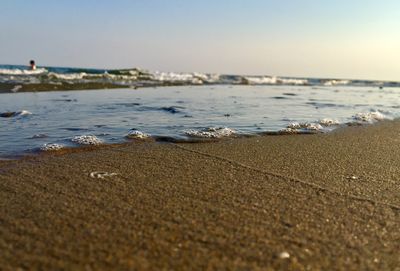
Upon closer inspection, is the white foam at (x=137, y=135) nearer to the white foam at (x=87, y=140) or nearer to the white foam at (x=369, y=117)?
the white foam at (x=87, y=140)

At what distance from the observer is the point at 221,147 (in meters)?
4.46

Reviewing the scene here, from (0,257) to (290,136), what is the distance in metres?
4.26

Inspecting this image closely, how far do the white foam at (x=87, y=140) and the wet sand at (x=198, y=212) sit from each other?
0.36 m

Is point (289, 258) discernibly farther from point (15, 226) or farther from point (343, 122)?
point (343, 122)

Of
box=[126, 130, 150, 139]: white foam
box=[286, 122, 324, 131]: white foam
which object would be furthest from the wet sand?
box=[286, 122, 324, 131]: white foam

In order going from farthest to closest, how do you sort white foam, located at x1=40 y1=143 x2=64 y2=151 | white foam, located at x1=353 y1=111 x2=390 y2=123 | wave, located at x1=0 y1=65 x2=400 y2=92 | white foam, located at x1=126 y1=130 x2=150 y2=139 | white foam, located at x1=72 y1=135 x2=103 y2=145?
1. wave, located at x1=0 y1=65 x2=400 y2=92
2. white foam, located at x1=353 y1=111 x2=390 y2=123
3. white foam, located at x1=126 y1=130 x2=150 y2=139
4. white foam, located at x1=72 y1=135 x2=103 y2=145
5. white foam, located at x1=40 y1=143 x2=64 y2=151

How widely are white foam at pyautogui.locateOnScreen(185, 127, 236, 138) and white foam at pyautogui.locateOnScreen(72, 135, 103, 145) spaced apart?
125cm

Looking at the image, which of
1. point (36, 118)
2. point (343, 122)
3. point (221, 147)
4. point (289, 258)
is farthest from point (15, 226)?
point (343, 122)

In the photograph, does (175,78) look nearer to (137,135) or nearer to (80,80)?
(80,80)

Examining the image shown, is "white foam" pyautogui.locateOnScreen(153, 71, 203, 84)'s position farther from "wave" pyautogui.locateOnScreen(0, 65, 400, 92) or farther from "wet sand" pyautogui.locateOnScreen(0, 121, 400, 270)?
"wet sand" pyautogui.locateOnScreen(0, 121, 400, 270)

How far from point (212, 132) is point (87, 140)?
174cm

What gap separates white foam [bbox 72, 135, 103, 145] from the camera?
14.6 feet

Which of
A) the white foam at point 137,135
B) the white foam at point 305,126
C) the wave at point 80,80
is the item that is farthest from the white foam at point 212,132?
the wave at point 80,80

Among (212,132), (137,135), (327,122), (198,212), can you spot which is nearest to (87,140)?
(137,135)
